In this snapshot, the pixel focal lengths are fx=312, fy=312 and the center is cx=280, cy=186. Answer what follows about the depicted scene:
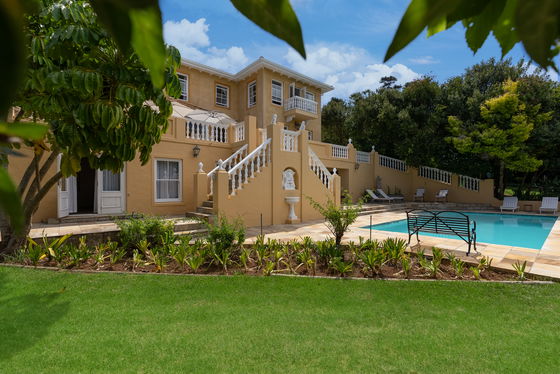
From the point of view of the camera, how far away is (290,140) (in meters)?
12.5

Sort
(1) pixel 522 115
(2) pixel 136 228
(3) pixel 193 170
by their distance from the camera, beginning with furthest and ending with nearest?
1. (1) pixel 522 115
2. (3) pixel 193 170
3. (2) pixel 136 228

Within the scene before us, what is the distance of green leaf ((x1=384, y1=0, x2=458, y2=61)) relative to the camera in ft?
1.37

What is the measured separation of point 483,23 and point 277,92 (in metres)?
19.2

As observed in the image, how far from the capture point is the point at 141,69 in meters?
4.56

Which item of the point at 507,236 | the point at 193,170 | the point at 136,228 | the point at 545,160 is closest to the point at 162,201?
the point at 193,170

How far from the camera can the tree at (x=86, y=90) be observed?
395cm

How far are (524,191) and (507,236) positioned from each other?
12413 mm

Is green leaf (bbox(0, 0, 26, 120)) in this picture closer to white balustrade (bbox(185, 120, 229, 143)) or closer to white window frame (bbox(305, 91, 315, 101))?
white balustrade (bbox(185, 120, 229, 143))

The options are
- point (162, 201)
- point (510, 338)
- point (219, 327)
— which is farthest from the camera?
point (162, 201)

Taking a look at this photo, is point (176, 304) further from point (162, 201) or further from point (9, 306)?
point (162, 201)

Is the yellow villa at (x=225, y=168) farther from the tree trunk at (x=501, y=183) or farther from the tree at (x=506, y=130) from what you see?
the tree at (x=506, y=130)

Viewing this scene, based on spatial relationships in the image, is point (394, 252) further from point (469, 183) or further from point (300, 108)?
point (469, 183)

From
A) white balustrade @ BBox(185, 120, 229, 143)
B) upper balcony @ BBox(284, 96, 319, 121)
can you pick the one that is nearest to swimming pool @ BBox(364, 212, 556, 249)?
white balustrade @ BBox(185, 120, 229, 143)

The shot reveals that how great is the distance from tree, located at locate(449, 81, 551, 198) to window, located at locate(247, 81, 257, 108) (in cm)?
1176
